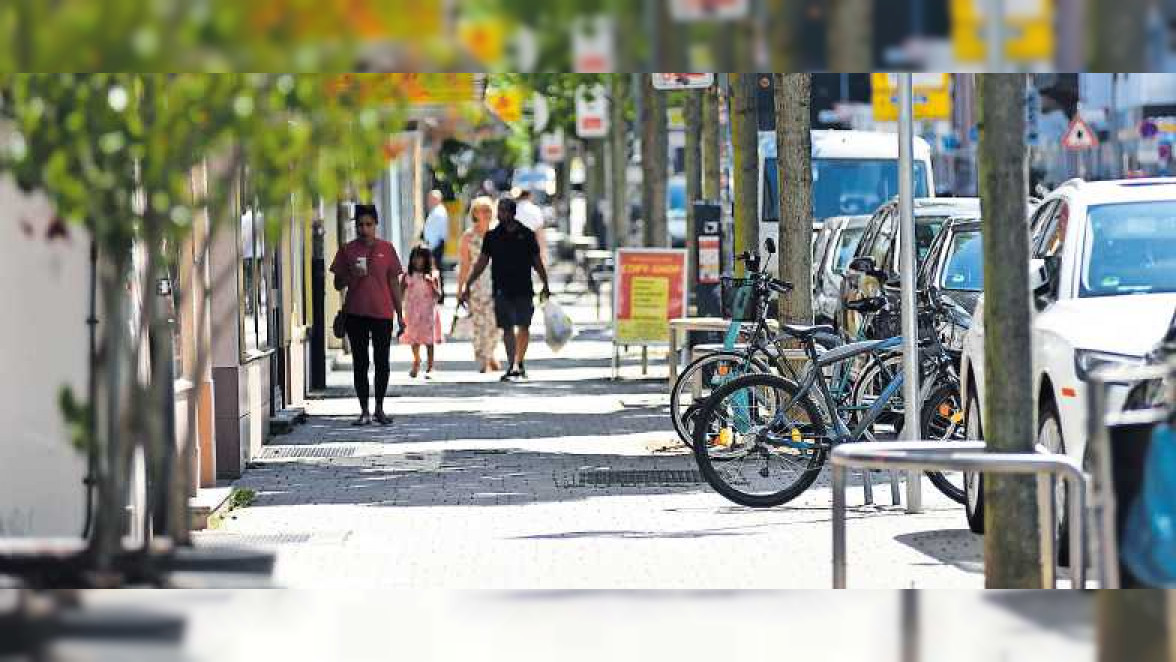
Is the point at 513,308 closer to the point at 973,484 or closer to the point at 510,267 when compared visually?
the point at 510,267

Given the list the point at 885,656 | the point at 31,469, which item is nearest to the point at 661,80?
the point at 31,469

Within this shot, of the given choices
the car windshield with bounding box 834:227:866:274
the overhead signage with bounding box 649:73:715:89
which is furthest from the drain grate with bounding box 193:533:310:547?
the car windshield with bounding box 834:227:866:274

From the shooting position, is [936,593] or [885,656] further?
[936,593]

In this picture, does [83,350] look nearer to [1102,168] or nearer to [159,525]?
[159,525]

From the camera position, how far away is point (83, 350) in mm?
9180

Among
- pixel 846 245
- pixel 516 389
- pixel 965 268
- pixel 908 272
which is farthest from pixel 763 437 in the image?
pixel 846 245

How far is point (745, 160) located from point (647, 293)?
3308 millimetres

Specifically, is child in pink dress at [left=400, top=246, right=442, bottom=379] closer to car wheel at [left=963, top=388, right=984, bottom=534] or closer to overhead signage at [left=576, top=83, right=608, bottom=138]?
car wheel at [left=963, top=388, right=984, bottom=534]

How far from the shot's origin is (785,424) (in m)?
13.6

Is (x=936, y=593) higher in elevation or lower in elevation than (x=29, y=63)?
lower

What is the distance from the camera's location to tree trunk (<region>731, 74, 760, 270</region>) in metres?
19.6

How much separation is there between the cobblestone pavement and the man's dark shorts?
11.6 feet

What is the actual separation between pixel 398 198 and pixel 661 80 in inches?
746

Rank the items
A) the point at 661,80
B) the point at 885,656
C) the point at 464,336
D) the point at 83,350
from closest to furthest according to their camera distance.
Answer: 1. the point at 885,656
2. the point at 83,350
3. the point at 661,80
4. the point at 464,336
